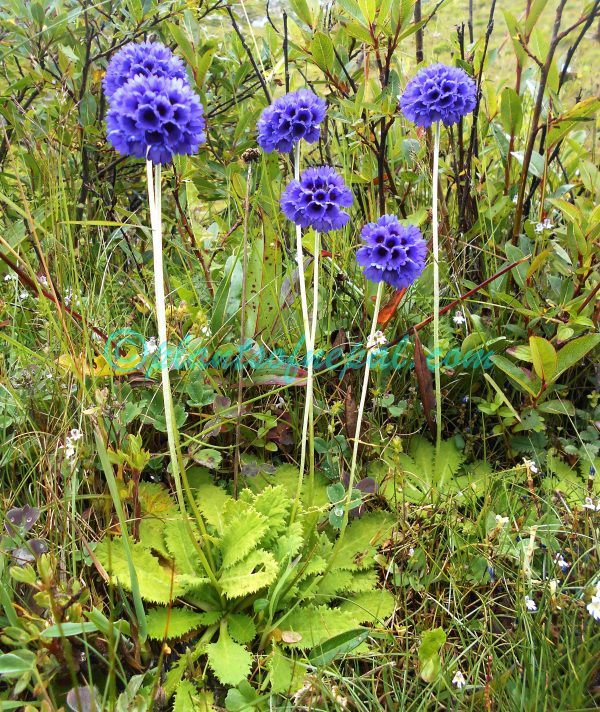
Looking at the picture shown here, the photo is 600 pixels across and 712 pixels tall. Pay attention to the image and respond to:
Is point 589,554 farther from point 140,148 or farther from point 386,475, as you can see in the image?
point 140,148

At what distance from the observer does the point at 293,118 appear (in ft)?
4.78

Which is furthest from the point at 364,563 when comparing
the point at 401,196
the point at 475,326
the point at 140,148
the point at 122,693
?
the point at 401,196

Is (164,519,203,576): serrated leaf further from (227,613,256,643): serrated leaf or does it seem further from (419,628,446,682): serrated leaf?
(419,628,446,682): serrated leaf

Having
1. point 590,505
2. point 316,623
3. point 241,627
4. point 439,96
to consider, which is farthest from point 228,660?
point 439,96

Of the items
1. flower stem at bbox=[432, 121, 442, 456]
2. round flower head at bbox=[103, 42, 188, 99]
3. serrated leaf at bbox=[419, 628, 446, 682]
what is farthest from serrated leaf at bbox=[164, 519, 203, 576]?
round flower head at bbox=[103, 42, 188, 99]

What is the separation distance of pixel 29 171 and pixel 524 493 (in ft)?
6.91

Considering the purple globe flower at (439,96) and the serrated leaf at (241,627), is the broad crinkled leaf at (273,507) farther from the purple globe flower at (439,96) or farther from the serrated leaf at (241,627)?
the purple globe flower at (439,96)

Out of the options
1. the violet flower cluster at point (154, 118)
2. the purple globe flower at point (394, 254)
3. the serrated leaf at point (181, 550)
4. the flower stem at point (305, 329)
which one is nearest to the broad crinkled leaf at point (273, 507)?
the flower stem at point (305, 329)

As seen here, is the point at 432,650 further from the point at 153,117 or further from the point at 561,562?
the point at 153,117

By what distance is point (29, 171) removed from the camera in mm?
2393

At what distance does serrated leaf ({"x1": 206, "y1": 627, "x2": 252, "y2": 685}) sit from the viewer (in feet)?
4.21

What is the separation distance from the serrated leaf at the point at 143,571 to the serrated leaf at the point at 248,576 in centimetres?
12

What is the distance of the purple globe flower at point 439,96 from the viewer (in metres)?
1.52

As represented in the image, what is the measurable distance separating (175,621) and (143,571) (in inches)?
5.4
